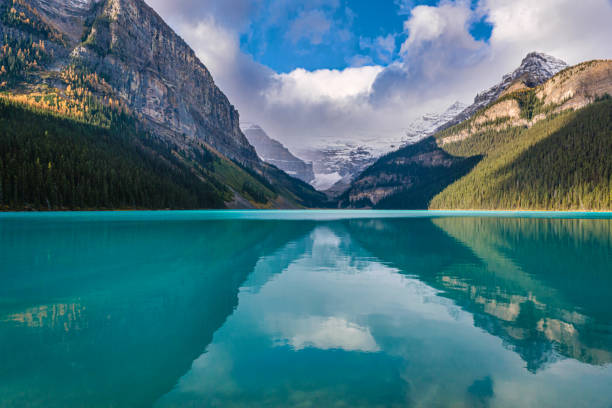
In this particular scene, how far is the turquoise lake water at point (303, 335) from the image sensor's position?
6820 millimetres

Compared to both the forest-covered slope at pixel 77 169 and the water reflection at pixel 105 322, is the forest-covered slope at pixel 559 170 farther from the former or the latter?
the water reflection at pixel 105 322

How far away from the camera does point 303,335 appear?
34.1 feet

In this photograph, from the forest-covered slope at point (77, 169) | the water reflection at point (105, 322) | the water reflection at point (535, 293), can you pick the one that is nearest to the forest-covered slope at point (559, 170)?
the water reflection at point (535, 293)

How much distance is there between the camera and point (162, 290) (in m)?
15.6

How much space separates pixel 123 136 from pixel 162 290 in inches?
7251

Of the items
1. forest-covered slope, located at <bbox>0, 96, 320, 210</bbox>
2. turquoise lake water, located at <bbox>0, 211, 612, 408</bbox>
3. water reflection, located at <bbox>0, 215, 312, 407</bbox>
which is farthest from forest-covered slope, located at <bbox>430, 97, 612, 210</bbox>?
water reflection, located at <bbox>0, 215, 312, 407</bbox>

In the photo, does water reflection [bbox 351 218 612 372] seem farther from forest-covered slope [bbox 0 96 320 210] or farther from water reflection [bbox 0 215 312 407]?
forest-covered slope [bbox 0 96 320 210]

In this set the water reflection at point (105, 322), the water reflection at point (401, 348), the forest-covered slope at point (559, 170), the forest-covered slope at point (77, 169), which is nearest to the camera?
the water reflection at point (401, 348)

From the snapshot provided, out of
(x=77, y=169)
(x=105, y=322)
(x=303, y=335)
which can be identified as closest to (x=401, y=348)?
(x=303, y=335)

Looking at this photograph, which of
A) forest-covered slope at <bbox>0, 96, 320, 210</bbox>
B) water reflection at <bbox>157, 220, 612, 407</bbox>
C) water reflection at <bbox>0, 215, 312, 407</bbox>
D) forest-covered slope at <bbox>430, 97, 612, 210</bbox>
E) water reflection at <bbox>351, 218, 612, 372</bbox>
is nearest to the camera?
water reflection at <bbox>157, 220, 612, 407</bbox>

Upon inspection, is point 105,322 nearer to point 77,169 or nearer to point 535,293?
Answer: point 535,293

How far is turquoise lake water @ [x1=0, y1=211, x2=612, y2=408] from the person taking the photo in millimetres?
6820

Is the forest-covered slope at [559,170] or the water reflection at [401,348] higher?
the forest-covered slope at [559,170]

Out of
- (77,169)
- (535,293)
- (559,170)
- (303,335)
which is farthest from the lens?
(559,170)
